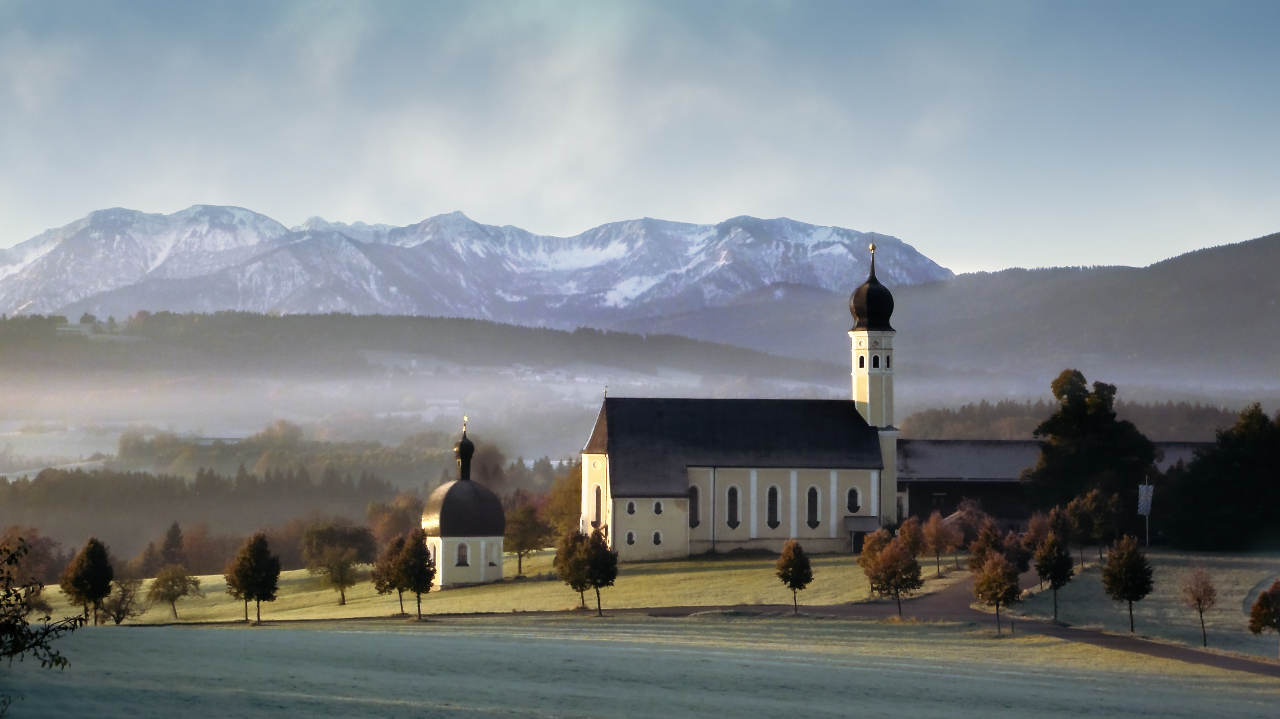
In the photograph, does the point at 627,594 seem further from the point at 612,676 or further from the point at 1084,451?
the point at 1084,451

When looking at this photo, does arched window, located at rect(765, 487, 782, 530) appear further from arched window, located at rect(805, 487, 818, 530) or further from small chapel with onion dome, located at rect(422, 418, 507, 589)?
small chapel with onion dome, located at rect(422, 418, 507, 589)

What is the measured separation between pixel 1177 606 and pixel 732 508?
3128 cm

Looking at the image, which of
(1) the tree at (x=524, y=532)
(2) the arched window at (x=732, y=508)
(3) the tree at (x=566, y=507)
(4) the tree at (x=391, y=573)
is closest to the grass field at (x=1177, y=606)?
(2) the arched window at (x=732, y=508)

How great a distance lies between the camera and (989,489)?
93.3 metres

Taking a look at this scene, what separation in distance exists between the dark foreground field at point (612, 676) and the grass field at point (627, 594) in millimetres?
14221

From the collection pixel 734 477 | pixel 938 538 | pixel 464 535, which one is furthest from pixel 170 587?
pixel 938 538

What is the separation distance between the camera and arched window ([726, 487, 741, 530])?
8725cm

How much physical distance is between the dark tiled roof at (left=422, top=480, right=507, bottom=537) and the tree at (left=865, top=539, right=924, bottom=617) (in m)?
30.9

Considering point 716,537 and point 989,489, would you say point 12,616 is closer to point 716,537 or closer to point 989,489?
point 716,537

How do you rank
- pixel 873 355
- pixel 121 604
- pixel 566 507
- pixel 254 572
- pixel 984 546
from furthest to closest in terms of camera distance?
pixel 566 507 → pixel 873 355 → pixel 121 604 → pixel 984 546 → pixel 254 572

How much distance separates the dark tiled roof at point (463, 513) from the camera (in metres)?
84.5

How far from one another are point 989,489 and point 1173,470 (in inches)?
480

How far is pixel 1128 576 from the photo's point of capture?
57.6 metres

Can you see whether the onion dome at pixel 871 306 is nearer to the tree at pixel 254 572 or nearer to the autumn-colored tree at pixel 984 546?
the autumn-colored tree at pixel 984 546
